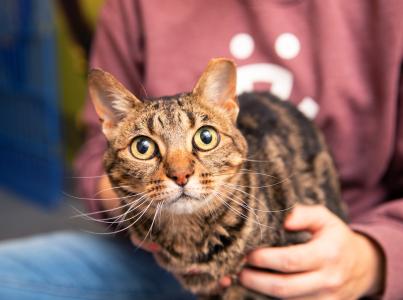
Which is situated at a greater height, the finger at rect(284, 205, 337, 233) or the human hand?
the finger at rect(284, 205, 337, 233)

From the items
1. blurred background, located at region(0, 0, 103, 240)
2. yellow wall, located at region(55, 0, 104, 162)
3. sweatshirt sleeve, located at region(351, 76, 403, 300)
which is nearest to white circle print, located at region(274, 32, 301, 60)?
sweatshirt sleeve, located at region(351, 76, 403, 300)

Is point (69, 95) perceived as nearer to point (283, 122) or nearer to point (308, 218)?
point (283, 122)

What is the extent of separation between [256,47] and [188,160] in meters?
0.35

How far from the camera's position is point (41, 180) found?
2.21 meters

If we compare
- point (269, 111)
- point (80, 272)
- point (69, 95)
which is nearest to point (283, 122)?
point (269, 111)

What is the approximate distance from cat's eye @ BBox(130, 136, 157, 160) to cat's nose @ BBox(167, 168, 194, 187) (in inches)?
1.6

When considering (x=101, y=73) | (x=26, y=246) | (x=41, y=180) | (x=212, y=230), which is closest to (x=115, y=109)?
(x=101, y=73)

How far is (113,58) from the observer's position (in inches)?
38.2

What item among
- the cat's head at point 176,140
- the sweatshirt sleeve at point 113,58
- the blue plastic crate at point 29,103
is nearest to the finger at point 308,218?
the cat's head at point 176,140

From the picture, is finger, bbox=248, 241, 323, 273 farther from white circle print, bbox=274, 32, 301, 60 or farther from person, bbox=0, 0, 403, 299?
white circle print, bbox=274, 32, 301, 60

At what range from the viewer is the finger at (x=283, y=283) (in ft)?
2.33

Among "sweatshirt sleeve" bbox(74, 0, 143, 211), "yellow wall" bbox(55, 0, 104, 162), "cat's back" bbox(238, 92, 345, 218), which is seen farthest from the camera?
"yellow wall" bbox(55, 0, 104, 162)

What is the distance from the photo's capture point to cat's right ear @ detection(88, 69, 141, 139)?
58cm

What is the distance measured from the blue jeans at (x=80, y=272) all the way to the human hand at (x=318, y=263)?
255 millimetres
